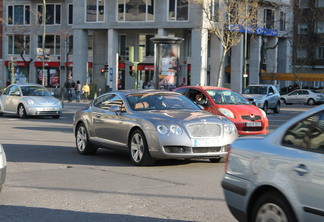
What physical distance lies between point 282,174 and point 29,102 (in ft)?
69.4

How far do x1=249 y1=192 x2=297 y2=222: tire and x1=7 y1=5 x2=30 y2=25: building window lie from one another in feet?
212

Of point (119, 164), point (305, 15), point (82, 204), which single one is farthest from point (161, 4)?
point (82, 204)

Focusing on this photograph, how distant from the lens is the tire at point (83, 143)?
1283 cm

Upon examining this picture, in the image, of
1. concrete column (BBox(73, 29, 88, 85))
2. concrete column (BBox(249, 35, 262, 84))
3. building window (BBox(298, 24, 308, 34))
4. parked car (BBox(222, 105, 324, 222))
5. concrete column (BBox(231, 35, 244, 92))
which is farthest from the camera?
building window (BBox(298, 24, 308, 34))

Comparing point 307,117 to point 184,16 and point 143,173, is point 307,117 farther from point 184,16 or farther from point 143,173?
point 184,16

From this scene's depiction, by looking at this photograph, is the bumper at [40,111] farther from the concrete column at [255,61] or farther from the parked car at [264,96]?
the concrete column at [255,61]

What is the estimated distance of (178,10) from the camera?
54125mm

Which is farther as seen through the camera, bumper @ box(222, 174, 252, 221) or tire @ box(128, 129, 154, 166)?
tire @ box(128, 129, 154, 166)

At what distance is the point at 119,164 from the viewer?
37.6 ft

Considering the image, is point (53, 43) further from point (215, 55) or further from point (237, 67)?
point (237, 67)

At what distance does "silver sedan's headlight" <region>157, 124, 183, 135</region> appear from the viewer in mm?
10484

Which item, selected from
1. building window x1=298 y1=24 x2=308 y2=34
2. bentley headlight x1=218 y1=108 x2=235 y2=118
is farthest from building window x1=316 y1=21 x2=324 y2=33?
bentley headlight x1=218 y1=108 x2=235 y2=118

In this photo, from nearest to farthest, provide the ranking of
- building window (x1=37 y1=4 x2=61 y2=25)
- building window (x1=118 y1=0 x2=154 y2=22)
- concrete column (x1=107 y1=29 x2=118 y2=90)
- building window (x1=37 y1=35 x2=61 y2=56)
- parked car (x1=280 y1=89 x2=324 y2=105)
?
1. parked car (x1=280 y1=89 x2=324 y2=105)
2. building window (x1=118 y1=0 x2=154 y2=22)
3. concrete column (x1=107 y1=29 x2=118 y2=90)
4. building window (x1=37 y1=35 x2=61 y2=56)
5. building window (x1=37 y1=4 x2=61 y2=25)

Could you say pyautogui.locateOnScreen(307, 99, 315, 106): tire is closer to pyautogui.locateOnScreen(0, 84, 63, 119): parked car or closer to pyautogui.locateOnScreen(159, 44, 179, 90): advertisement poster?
pyautogui.locateOnScreen(159, 44, 179, 90): advertisement poster
